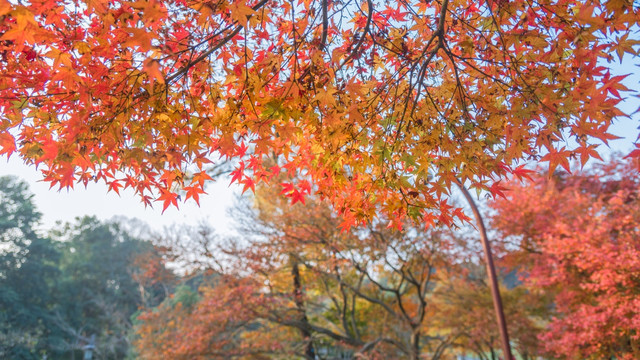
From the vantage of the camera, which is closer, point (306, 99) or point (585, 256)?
point (306, 99)

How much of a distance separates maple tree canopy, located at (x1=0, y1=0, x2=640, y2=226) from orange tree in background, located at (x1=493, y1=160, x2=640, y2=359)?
5189 millimetres

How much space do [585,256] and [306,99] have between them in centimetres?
763

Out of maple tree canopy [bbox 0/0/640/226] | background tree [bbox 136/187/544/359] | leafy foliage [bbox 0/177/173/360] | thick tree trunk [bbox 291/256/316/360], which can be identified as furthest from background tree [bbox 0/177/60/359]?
maple tree canopy [bbox 0/0/640/226]

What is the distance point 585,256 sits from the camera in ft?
23.9

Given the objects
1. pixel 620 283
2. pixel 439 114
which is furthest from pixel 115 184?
pixel 620 283

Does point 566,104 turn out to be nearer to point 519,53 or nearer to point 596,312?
point 519,53

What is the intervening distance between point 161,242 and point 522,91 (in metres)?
9.05

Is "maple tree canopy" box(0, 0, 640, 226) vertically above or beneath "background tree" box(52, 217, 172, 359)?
beneath

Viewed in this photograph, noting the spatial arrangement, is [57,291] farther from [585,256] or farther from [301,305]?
[585,256]

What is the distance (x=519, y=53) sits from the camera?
2195mm

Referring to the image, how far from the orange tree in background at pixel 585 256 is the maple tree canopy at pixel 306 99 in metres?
5.19

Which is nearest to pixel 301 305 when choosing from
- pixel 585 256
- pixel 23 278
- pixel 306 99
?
pixel 585 256

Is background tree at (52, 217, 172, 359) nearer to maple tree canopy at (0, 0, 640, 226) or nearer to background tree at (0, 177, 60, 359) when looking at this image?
background tree at (0, 177, 60, 359)

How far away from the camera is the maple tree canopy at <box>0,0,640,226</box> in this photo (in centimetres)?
177
